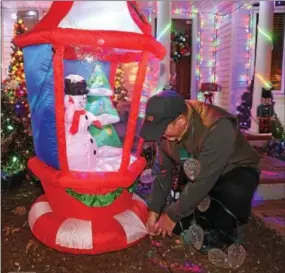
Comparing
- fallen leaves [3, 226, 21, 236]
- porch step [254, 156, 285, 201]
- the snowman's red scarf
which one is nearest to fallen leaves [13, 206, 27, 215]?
fallen leaves [3, 226, 21, 236]

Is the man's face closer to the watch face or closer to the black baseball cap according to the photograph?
the black baseball cap

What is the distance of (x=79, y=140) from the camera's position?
2.62 m

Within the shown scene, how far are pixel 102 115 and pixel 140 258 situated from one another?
130 cm

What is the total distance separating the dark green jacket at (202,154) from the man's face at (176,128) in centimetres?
4

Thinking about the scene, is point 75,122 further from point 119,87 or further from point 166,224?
point 166,224

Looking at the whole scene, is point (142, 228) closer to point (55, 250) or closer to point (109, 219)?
point (109, 219)

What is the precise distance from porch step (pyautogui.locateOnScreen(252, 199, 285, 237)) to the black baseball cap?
4.86 ft

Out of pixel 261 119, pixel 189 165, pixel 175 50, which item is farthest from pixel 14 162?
pixel 175 50

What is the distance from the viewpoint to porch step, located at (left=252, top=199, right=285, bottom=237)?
2842 mm

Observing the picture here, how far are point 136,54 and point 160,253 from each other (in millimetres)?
1588

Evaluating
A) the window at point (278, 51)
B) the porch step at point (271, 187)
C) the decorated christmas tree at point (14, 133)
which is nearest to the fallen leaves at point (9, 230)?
the decorated christmas tree at point (14, 133)

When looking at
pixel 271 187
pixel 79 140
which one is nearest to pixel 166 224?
pixel 79 140

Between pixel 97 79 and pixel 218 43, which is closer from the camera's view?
pixel 97 79

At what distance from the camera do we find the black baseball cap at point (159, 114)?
71.7 inches
